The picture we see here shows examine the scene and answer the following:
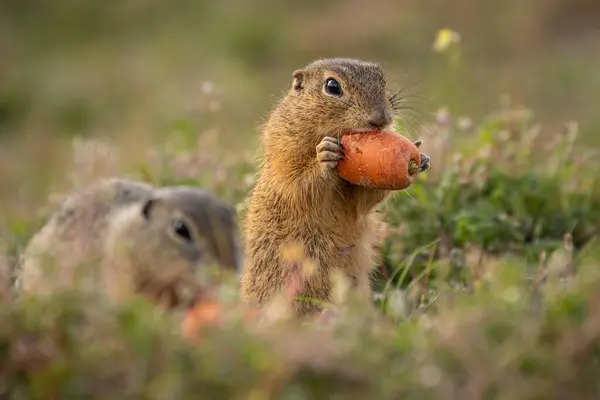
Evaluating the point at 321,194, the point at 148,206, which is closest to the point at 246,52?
the point at 148,206

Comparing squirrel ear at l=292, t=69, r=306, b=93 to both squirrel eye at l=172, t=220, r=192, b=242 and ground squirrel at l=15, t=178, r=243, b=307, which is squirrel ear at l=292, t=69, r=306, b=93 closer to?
ground squirrel at l=15, t=178, r=243, b=307

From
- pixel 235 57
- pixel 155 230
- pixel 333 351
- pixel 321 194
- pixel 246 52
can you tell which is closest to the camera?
pixel 333 351

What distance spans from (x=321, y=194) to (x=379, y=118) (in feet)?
1.37

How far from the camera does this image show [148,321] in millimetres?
3107

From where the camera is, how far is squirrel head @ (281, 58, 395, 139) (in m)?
4.72

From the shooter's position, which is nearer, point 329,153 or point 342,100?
point 329,153

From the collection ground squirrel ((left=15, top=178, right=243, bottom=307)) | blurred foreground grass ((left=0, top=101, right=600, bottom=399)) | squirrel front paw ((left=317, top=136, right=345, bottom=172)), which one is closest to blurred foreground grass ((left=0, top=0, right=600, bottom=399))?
blurred foreground grass ((left=0, top=101, right=600, bottom=399))

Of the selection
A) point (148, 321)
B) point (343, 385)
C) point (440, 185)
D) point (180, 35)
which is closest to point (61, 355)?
point (148, 321)

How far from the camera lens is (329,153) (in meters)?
4.62

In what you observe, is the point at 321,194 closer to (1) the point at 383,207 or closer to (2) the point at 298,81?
(2) the point at 298,81

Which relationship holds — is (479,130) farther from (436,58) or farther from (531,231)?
(436,58)

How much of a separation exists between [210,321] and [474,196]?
10.1 ft

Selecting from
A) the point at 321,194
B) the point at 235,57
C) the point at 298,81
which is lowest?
the point at 235,57

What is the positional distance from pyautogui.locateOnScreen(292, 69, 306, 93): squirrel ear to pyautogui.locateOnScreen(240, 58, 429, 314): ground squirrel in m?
0.10
